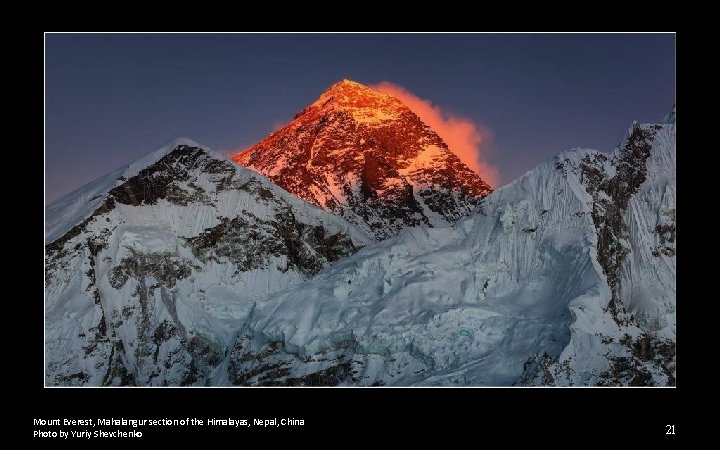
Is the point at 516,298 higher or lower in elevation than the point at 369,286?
lower

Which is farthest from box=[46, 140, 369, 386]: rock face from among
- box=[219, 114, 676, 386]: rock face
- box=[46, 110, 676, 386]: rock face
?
box=[219, 114, 676, 386]: rock face

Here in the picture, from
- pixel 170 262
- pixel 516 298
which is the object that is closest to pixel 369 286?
pixel 516 298

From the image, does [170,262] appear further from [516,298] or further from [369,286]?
[516,298]

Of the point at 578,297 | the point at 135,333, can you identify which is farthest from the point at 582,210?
the point at 135,333

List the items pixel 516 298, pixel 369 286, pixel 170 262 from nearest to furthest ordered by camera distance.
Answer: pixel 516 298 → pixel 369 286 → pixel 170 262

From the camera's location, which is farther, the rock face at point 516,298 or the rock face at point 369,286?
the rock face at point 369,286

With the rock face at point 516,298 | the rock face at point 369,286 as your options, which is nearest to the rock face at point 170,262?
the rock face at point 369,286

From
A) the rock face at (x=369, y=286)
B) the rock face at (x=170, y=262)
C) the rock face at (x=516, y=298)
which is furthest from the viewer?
the rock face at (x=170, y=262)

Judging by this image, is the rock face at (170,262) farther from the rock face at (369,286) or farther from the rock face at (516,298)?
the rock face at (516,298)

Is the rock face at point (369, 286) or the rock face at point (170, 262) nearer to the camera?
the rock face at point (369, 286)

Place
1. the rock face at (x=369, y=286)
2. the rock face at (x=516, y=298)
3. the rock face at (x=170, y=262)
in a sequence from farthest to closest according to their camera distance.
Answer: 1. the rock face at (x=170, y=262)
2. the rock face at (x=369, y=286)
3. the rock face at (x=516, y=298)
